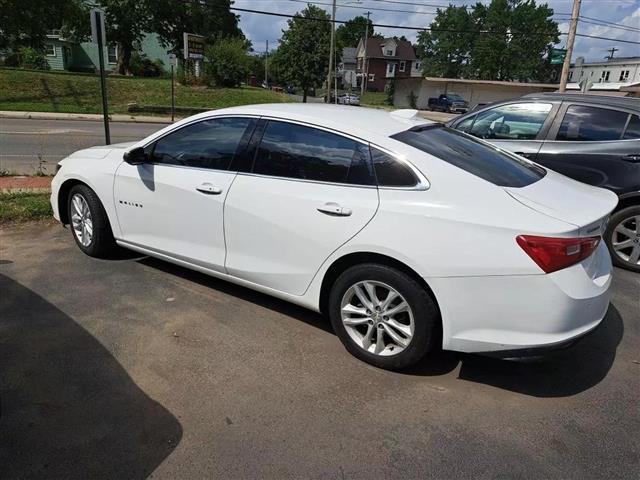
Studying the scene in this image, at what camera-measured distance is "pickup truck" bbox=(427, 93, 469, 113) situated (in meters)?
44.7

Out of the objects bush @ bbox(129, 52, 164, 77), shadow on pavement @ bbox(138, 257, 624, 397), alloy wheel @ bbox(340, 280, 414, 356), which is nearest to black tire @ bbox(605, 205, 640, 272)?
shadow on pavement @ bbox(138, 257, 624, 397)

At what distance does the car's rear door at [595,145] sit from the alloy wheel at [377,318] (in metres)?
3.34

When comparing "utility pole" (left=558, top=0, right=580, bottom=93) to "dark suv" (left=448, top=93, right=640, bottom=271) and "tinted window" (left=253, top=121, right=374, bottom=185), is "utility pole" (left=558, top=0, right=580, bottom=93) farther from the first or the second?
"tinted window" (left=253, top=121, right=374, bottom=185)

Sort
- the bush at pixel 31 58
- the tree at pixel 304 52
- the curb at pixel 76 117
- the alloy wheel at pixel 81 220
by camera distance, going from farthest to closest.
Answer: the tree at pixel 304 52 < the bush at pixel 31 58 < the curb at pixel 76 117 < the alloy wheel at pixel 81 220

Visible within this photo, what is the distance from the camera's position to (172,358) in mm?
3287

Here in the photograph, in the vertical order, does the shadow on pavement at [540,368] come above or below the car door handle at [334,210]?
below

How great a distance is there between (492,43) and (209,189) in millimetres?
86410

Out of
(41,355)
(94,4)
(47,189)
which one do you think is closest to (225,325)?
(41,355)

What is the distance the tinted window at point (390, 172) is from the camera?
3.08m

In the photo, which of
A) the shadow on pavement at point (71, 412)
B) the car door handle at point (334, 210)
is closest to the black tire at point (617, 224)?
the car door handle at point (334, 210)

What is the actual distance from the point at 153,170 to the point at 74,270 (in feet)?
4.08

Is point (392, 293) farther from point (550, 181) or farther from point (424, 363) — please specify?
point (550, 181)

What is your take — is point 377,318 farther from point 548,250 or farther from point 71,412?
point 71,412

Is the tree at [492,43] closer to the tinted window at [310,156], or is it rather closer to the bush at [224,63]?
the bush at [224,63]
